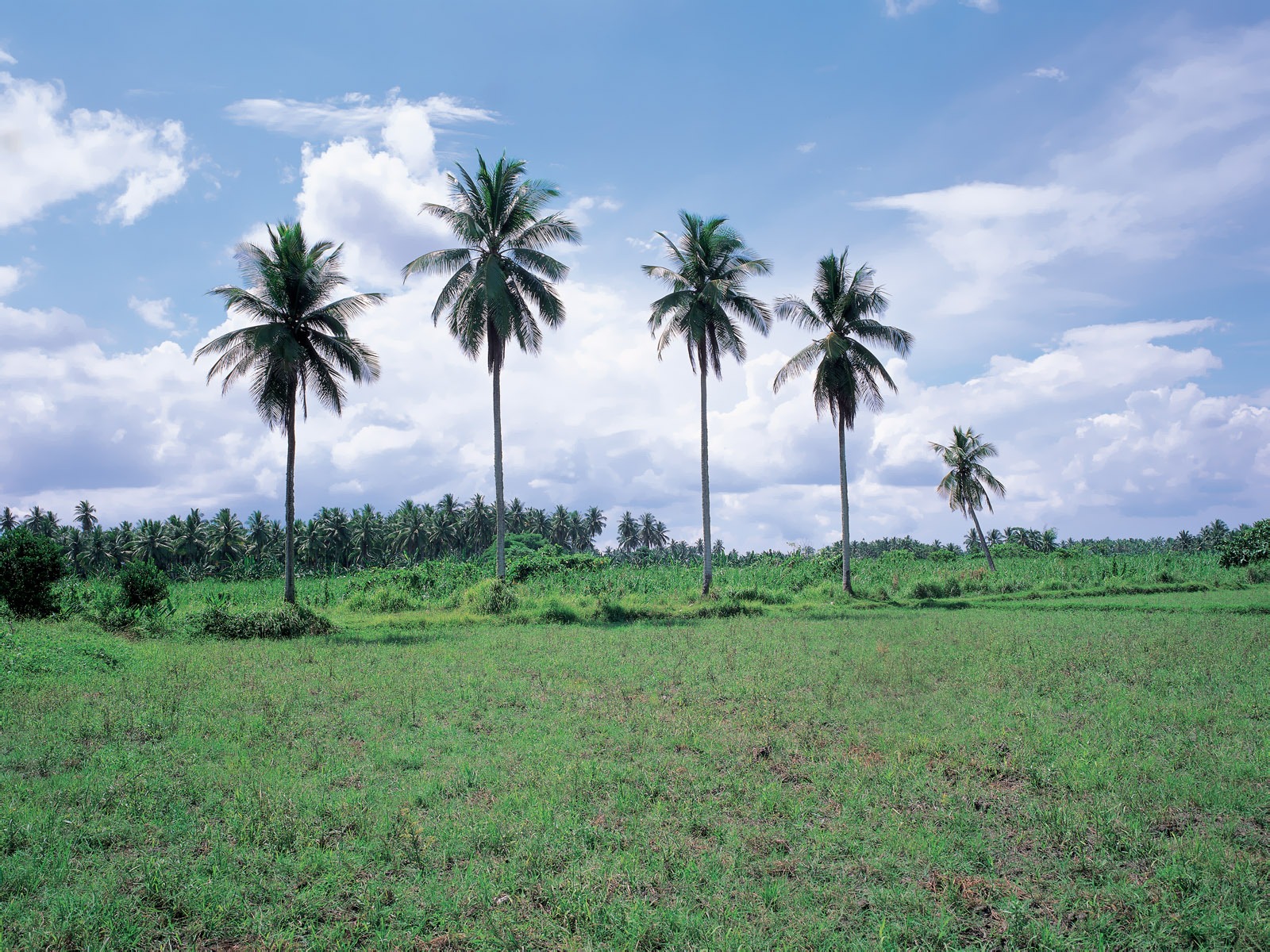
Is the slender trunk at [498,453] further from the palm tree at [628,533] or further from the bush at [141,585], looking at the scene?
the palm tree at [628,533]

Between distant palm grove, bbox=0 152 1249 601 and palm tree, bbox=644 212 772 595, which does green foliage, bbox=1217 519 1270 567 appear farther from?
palm tree, bbox=644 212 772 595

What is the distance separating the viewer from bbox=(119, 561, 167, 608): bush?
2144 centimetres

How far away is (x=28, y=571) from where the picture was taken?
1980cm

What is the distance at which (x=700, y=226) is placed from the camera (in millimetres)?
29203

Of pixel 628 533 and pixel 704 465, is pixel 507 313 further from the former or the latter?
pixel 628 533

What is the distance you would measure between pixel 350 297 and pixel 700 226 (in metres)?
13.8

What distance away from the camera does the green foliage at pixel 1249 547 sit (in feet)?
118

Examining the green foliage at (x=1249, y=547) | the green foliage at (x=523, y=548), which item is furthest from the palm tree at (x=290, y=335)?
the green foliage at (x=1249, y=547)

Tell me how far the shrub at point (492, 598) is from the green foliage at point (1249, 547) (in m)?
35.7

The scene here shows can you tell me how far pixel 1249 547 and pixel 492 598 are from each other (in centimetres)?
3821

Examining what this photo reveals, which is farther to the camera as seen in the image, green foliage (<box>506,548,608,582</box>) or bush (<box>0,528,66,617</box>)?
green foliage (<box>506,548,608,582</box>)

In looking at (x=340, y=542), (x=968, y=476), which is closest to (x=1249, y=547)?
(x=968, y=476)

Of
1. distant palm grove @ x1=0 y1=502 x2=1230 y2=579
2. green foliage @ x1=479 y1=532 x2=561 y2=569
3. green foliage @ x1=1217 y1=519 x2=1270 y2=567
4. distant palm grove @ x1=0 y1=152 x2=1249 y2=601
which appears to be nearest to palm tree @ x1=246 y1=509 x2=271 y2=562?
distant palm grove @ x1=0 y1=502 x2=1230 y2=579

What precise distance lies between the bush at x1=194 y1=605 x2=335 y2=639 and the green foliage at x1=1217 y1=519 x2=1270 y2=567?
42.0 m
